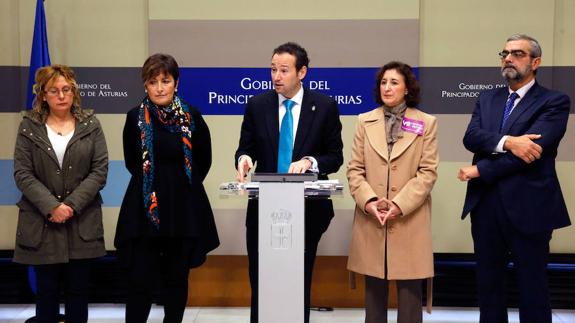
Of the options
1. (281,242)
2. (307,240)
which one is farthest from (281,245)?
(307,240)

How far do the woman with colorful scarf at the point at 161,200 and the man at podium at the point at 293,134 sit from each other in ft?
1.04

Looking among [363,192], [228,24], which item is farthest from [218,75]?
[363,192]

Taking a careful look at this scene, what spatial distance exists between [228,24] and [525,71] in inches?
89.8

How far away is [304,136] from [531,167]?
4.37 feet

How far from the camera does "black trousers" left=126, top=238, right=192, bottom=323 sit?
383 cm

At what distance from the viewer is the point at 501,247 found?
13.1ft

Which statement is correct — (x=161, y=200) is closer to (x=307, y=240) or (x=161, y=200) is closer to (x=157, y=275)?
(x=157, y=275)

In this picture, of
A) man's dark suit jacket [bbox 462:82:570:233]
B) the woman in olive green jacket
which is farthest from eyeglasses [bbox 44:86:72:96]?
man's dark suit jacket [bbox 462:82:570:233]

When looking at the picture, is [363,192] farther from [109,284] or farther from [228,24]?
[109,284]

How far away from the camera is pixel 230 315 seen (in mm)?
5188

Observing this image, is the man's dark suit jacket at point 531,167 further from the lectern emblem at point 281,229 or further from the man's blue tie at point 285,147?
the lectern emblem at point 281,229

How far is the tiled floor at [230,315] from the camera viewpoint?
5.06m

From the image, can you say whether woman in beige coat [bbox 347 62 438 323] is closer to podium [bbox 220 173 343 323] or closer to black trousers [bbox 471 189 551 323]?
black trousers [bbox 471 189 551 323]

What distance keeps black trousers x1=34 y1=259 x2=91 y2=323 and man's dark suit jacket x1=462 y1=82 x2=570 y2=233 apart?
2490mm
